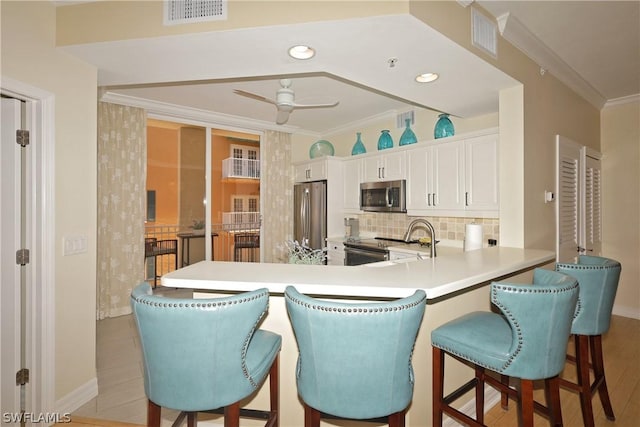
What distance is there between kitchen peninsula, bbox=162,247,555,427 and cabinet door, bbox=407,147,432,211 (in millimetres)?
1741

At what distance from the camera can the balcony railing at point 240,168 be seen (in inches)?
191

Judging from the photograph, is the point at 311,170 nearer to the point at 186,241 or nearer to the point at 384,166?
the point at 384,166

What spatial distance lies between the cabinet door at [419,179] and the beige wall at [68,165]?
3.19 m

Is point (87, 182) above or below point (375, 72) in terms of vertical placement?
below

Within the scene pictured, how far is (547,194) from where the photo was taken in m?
2.93

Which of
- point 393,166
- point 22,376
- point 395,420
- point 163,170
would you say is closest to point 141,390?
point 22,376

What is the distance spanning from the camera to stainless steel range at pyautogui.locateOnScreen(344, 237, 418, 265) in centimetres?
387

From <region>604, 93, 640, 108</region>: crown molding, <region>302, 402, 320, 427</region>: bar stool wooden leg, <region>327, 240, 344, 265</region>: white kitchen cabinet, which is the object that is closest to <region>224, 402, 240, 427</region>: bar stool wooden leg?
<region>302, 402, 320, 427</region>: bar stool wooden leg

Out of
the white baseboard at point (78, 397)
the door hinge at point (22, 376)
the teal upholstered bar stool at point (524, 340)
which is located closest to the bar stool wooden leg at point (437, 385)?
the teal upholstered bar stool at point (524, 340)

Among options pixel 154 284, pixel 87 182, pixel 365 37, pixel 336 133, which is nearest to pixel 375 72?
pixel 365 37

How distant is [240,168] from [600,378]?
4605mm

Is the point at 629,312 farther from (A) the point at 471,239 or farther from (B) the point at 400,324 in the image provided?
(B) the point at 400,324

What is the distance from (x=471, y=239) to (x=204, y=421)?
2.53m

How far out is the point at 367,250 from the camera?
403 centimetres
